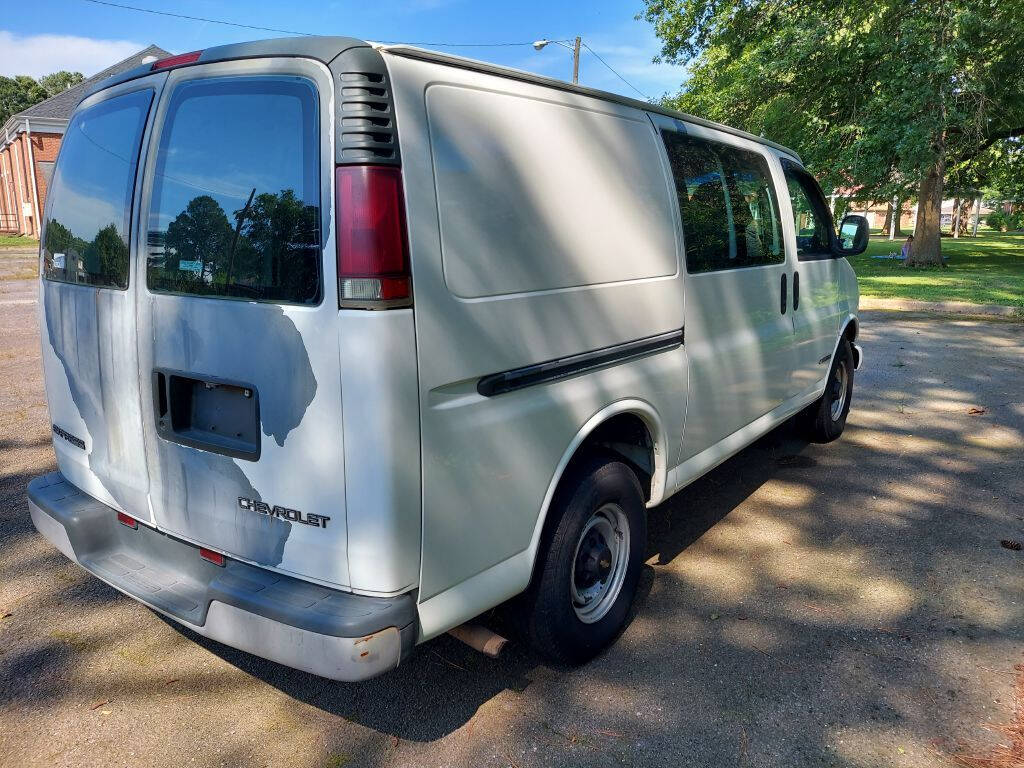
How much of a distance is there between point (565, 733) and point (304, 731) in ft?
2.93

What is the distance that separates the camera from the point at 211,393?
233cm

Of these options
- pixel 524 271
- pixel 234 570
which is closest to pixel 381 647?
pixel 234 570

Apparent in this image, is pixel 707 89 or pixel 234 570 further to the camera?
pixel 707 89

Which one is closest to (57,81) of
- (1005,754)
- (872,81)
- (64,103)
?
(64,103)

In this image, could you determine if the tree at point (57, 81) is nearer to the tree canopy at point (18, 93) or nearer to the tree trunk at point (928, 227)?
the tree canopy at point (18, 93)

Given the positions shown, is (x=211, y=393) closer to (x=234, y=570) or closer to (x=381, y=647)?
(x=234, y=570)

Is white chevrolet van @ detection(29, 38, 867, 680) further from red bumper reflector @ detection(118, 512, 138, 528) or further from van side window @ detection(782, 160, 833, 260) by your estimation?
van side window @ detection(782, 160, 833, 260)

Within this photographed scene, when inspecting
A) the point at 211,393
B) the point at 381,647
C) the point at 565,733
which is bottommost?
the point at 565,733

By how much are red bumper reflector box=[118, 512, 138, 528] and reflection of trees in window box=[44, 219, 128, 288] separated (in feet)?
2.71

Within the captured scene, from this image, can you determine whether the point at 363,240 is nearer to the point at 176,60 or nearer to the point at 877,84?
the point at 176,60

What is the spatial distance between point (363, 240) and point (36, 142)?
40.3 metres

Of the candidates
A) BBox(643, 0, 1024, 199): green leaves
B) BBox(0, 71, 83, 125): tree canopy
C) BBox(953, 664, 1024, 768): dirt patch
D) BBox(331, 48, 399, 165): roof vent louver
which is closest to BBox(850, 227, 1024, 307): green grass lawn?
BBox(643, 0, 1024, 199): green leaves

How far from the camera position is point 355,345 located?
1.99 metres

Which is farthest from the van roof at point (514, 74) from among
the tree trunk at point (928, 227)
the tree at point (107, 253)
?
the tree trunk at point (928, 227)
